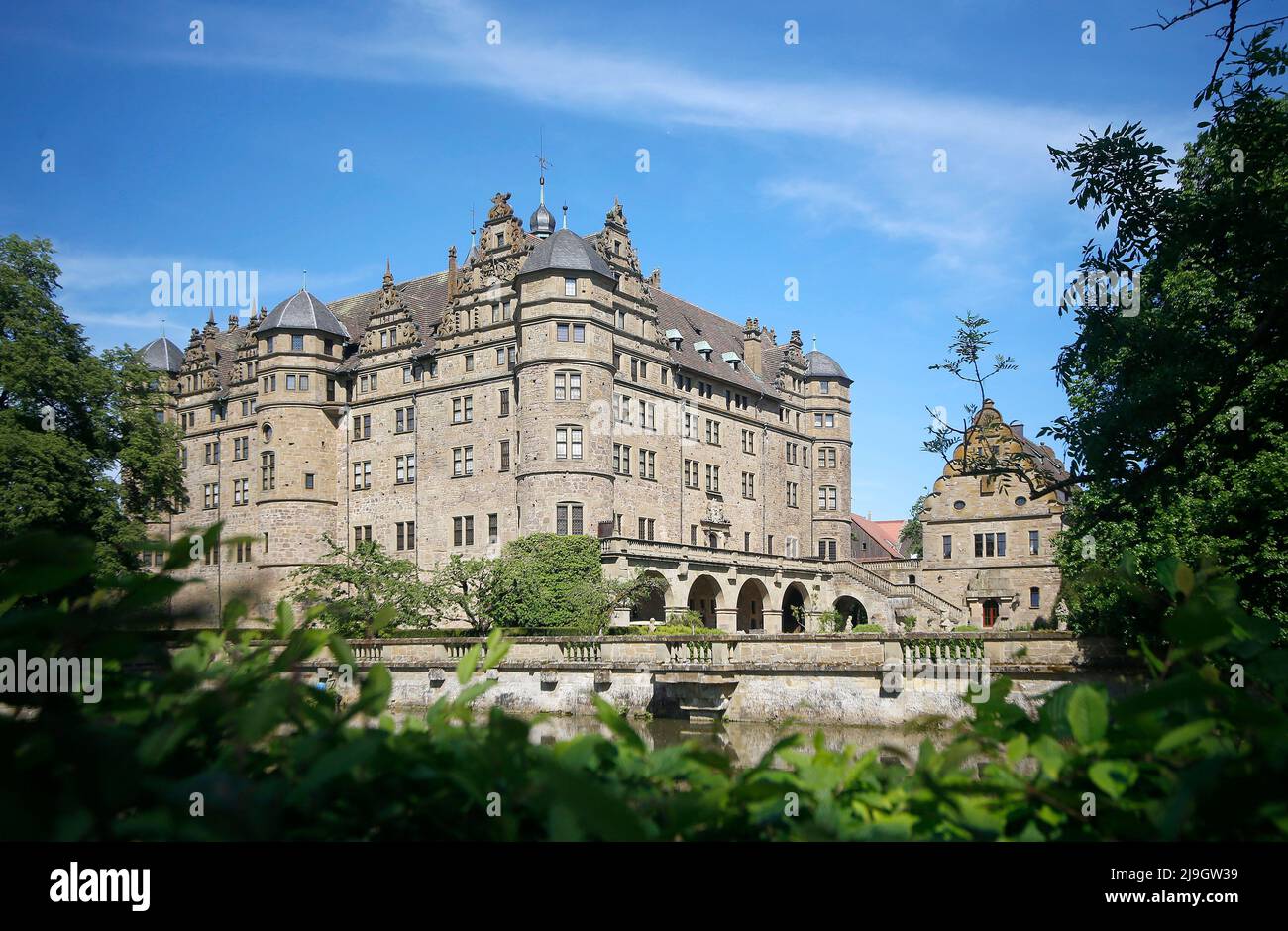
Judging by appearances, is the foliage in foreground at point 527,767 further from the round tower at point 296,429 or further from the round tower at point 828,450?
the round tower at point 828,450

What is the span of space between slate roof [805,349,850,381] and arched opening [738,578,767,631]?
14596 mm

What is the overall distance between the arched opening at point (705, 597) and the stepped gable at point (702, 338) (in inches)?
417

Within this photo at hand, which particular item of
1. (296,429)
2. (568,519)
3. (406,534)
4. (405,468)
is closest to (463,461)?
(405,468)

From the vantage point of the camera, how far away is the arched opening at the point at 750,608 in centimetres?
5566

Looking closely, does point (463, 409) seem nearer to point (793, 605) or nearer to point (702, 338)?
point (702, 338)

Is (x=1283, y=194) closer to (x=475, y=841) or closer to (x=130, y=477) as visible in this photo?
(x=475, y=841)

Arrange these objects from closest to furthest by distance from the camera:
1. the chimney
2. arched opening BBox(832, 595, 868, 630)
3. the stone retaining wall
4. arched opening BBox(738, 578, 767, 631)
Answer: the stone retaining wall < arched opening BBox(738, 578, 767, 631) < arched opening BBox(832, 595, 868, 630) < the chimney

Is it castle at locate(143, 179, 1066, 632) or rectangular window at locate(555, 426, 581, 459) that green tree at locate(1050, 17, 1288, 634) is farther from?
rectangular window at locate(555, 426, 581, 459)

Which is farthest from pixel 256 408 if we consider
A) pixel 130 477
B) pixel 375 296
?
pixel 130 477

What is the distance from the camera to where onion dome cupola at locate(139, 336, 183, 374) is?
210 ft

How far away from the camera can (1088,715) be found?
1.88 meters

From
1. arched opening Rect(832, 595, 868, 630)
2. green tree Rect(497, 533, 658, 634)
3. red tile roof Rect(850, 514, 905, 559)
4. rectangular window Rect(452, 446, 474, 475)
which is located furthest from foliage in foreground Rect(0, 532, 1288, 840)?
red tile roof Rect(850, 514, 905, 559)

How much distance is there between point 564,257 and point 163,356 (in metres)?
30.2
